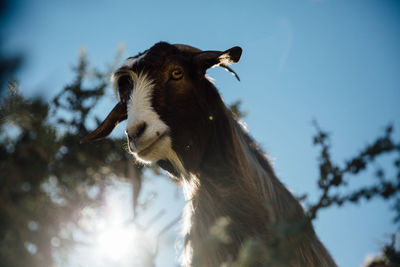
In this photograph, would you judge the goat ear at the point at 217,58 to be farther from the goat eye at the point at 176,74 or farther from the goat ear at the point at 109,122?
the goat ear at the point at 109,122

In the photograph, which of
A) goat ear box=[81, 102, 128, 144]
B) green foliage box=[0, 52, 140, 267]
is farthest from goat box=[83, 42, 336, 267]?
green foliage box=[0, 52, 140, 267]

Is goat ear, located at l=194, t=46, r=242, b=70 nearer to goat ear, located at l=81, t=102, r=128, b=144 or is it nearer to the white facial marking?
the white facial marking

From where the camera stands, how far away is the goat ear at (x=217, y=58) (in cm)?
353

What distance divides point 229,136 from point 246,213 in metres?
0.88

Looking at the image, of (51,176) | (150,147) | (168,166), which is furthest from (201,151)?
(51,176)

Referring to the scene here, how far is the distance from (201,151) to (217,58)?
1.06m

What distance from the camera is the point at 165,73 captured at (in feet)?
11.9

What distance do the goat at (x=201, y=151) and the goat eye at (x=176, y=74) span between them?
0.01m

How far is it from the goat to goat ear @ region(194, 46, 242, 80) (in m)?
0.01

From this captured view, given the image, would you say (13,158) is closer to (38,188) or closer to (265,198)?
(38,188)

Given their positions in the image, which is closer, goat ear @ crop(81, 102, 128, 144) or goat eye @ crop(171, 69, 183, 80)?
goat eye @ crop(171, 69, 183, 80)

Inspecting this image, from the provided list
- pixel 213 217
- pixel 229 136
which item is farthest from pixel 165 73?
pixel 213 217

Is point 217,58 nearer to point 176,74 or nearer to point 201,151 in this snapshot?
point 176,74

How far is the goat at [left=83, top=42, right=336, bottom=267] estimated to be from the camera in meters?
3.25
